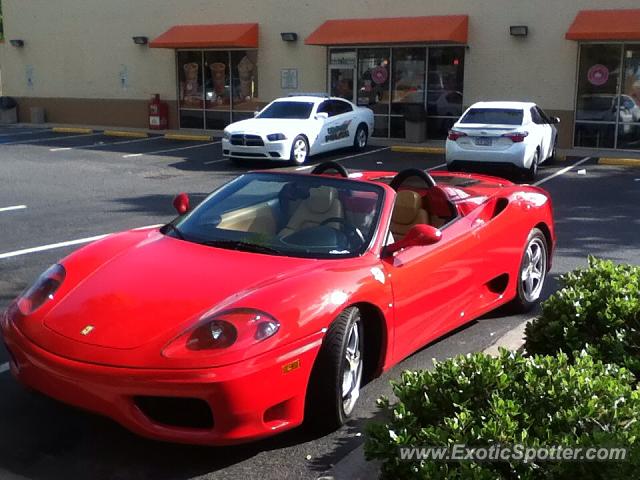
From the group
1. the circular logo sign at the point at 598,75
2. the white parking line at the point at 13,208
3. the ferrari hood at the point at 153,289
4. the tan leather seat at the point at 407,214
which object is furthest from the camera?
the circular logo sign at the point at 598,75

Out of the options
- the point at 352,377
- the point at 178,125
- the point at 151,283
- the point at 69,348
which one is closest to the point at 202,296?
the point at 151,283

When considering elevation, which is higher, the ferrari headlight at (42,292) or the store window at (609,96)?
the store window at (609,96)

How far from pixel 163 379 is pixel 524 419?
63.7 inches

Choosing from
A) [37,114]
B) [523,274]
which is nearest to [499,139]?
[523,274]

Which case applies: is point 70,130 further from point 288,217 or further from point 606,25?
point 288,217

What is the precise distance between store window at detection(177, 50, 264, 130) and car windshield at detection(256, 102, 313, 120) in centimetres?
575

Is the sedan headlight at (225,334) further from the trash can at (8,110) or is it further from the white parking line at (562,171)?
the trash can at (8,110)

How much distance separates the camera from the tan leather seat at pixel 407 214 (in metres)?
5.76

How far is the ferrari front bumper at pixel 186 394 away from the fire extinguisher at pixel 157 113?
76.6 feet

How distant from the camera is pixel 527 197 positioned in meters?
6.56

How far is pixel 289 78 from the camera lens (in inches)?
960

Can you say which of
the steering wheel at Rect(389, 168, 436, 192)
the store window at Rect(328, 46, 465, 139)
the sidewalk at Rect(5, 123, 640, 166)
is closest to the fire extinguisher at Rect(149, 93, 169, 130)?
the sidewalk at Rect(5, 123, 640, 166)

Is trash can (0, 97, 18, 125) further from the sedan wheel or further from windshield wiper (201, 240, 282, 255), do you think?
windshield wiper (201, 240, 282, 255)

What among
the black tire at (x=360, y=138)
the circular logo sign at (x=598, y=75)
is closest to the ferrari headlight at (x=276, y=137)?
the black tire at (x=360, y=138)
